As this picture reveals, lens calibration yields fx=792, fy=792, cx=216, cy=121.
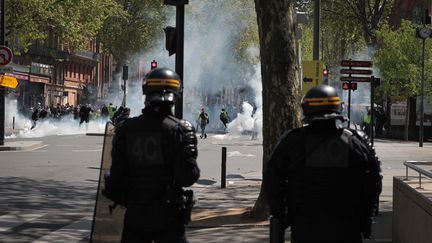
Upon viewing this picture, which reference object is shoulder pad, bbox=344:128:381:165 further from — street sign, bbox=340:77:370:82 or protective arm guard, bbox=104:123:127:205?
street sign, bbox=340:77:370:82

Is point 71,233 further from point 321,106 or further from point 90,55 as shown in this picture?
point 90,55

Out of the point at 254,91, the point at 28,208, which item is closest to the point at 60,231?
the point at 28,208

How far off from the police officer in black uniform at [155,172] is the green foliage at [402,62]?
117ft

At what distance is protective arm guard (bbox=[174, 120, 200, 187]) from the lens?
4758mm

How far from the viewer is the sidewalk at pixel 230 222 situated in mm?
9061

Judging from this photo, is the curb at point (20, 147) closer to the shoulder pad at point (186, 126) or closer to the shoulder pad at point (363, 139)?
the shoulder pad at point (186, 126)

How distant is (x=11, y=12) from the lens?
1351 inches

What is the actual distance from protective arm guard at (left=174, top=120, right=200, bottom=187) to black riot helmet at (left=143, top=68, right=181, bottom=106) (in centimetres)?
20

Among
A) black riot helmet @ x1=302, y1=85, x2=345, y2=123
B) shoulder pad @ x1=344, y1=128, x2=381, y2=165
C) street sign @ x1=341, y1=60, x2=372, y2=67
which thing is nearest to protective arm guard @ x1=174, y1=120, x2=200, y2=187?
black riot helmet @ x1=302, y1=85, x2=345, y2=123

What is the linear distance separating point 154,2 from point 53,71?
37.0ft

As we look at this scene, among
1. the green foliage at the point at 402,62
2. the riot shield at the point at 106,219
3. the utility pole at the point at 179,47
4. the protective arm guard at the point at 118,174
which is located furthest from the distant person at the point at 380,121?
the protective arm guard at the point at 118,174

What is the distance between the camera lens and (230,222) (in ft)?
34.0

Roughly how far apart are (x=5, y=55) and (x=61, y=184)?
9.77 metres

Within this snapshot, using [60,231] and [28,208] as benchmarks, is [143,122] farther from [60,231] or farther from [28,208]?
[28,208]
